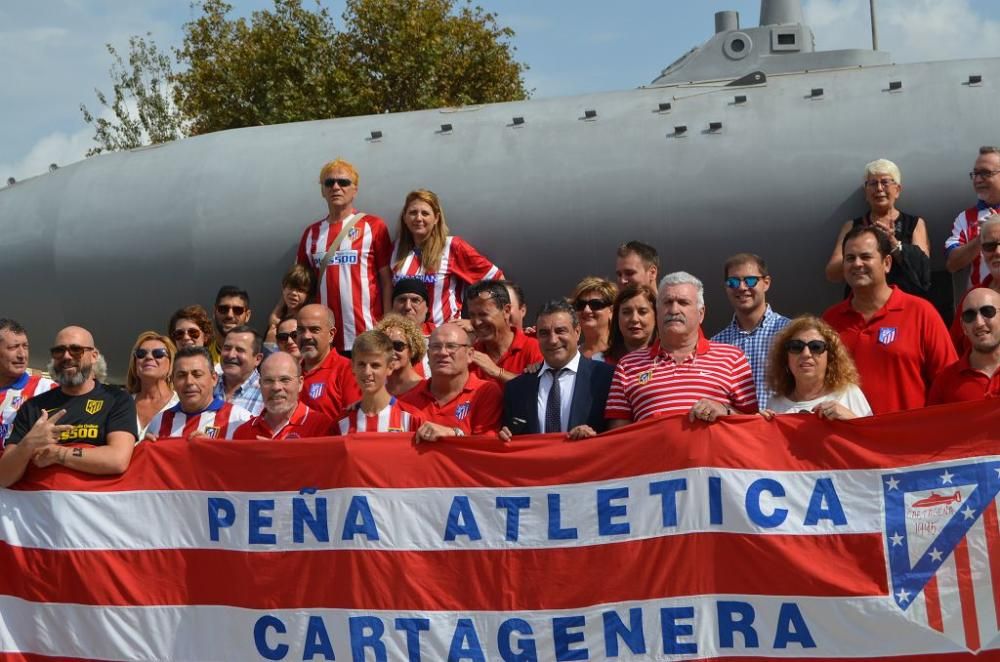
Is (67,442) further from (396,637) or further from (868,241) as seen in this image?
(868,241)

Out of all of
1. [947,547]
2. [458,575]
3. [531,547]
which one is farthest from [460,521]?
[947,547]

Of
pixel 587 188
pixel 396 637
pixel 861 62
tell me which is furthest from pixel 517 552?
pixel 861 62

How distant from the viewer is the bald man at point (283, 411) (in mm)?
6570

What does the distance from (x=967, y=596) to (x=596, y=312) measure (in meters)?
2.67

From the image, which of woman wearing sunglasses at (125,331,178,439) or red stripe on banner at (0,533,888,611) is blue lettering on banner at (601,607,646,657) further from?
woman wearing sunglasses at (125,331,178,439)

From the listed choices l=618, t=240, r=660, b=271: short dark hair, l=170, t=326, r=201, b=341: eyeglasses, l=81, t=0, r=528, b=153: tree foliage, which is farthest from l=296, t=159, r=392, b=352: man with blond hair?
l=81, t=0, r=528, b=153: tree foliage

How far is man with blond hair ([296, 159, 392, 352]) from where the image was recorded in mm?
8523

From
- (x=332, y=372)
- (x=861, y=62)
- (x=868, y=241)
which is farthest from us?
(x=861, y=62)

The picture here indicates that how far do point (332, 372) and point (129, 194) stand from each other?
3142mm

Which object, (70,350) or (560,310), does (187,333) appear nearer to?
(70,350)

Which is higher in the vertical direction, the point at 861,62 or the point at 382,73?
the point at 382,73

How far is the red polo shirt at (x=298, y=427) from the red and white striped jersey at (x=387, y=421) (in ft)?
0.69

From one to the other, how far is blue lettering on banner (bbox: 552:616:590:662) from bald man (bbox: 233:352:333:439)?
67.8 inches

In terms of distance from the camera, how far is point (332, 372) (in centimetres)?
749
